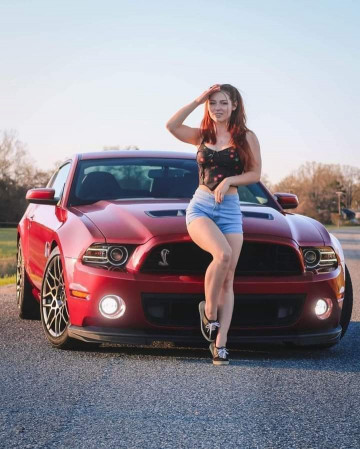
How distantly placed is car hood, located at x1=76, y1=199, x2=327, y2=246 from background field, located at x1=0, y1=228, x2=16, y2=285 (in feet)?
28.7

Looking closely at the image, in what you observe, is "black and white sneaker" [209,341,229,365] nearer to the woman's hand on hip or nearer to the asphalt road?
the asphalt road

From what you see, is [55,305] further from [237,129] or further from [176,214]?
[237,129]

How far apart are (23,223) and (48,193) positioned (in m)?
1.48

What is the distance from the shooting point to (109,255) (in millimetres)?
5777

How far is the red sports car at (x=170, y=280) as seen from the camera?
5.71 meters

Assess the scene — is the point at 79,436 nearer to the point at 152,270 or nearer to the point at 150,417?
the point at 150,417

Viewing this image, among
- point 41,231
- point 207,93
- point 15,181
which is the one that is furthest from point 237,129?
point 15,181

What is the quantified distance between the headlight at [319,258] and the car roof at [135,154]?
2018mm

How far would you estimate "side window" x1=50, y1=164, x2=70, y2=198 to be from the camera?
25.3ft

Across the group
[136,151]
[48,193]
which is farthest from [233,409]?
[136,151]

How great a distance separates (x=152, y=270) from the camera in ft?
18.8

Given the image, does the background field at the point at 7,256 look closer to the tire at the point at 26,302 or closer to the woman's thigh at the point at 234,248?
the tire at the point at 26,302

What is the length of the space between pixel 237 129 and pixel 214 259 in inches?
34.4

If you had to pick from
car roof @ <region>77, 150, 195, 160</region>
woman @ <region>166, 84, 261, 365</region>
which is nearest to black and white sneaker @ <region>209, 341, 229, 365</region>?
woman @ <region>166, 84, 261, 365</region>
